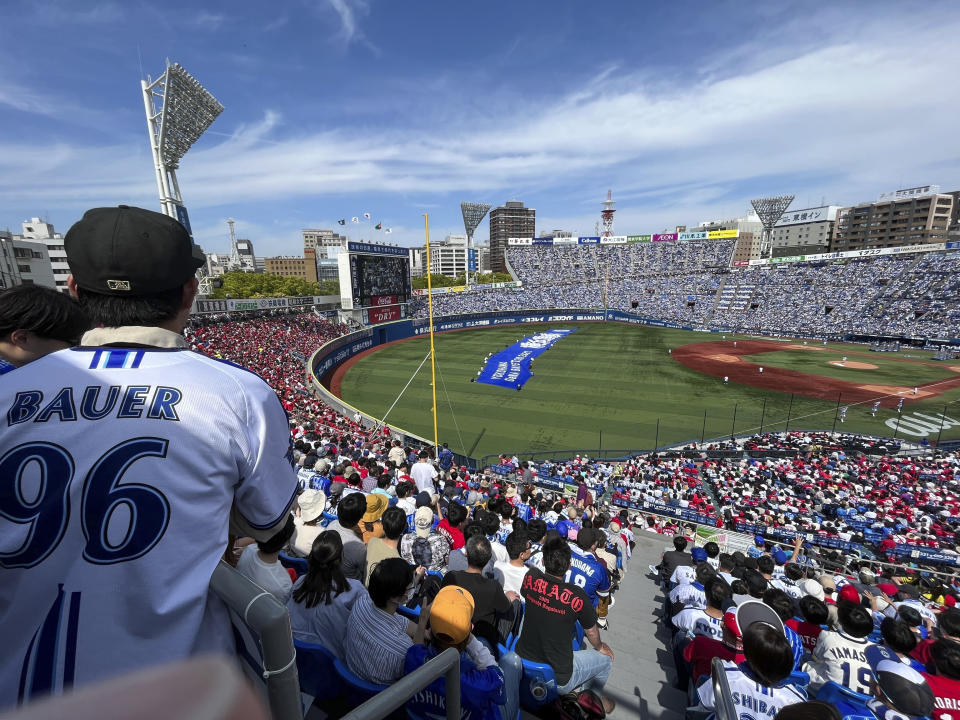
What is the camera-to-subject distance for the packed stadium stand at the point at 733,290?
5416cm

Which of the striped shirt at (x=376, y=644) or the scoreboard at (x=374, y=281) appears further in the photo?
the scoreboard at (x=374, y=281)

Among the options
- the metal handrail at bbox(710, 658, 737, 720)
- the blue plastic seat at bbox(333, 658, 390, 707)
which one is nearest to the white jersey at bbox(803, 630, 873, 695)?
the metal handrail at bbox(710, 658, 737, 720)

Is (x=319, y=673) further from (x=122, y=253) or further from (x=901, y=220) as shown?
(x=901, y=220)

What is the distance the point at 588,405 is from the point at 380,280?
109ft

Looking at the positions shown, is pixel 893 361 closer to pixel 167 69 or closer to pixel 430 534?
pixel 430 534

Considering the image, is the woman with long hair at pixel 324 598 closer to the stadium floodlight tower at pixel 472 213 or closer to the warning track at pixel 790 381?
the warning track at pixel 790 381

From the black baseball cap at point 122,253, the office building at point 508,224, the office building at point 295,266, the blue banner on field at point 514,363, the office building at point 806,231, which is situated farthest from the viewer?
the office building at point 508,224

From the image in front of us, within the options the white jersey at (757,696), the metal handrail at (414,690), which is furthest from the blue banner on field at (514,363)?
the metal handrail at (414,690)

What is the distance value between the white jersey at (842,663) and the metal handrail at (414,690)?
449 centimetres

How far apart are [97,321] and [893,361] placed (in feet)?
180

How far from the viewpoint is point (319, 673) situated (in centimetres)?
333

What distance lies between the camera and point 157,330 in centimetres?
160

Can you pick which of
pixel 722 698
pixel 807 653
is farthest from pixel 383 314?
pixel 722 698

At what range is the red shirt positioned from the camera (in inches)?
157
